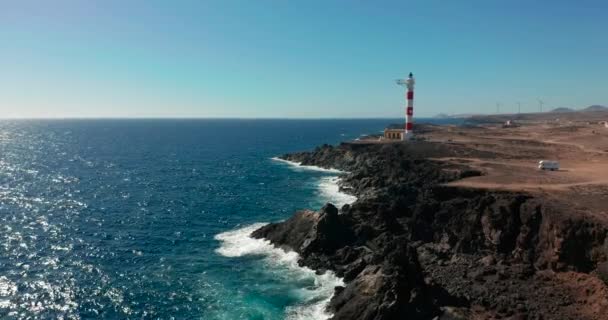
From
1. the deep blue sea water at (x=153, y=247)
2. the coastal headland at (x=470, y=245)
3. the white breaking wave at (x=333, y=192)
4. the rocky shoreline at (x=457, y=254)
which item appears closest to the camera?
the rocky shoreline at (x=457, y=254)

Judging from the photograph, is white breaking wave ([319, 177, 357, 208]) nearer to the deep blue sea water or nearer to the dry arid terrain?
the deep blue sea water

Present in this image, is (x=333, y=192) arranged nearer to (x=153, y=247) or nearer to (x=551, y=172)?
(x=551, y=172)

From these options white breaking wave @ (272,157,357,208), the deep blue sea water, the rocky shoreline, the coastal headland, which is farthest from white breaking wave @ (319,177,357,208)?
the rocky shoreline

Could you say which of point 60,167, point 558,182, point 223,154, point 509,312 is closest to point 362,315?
point 509,312

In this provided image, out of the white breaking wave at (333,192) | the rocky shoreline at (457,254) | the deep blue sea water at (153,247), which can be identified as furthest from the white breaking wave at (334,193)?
the rocky shoreline at (457,254)

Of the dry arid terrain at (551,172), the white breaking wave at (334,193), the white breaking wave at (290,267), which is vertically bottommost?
the white breaking wave at (290,267)

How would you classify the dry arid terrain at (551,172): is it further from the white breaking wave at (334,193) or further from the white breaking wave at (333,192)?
the white breaking wave at (333,192)

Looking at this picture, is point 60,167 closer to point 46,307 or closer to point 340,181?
point 340,181

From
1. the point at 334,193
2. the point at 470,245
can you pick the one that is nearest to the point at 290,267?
the point at 470,245
